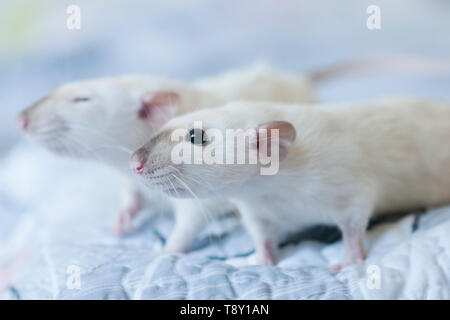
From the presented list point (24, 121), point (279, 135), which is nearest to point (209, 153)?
point (279, 135)

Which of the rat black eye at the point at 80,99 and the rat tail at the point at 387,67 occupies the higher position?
the rat tail at the point at 387,67

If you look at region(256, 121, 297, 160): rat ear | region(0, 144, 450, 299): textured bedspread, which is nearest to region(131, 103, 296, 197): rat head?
region(256, 121, 297, 160): rat ear

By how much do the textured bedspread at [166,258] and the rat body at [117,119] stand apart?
7 centimetres

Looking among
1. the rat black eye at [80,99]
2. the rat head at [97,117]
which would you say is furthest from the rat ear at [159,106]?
the rat black eye at [80,99]

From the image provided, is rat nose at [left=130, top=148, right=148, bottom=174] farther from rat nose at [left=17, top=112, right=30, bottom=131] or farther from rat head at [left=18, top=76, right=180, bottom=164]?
rat nose at [left=17, top=112, right=30, bottom=131]

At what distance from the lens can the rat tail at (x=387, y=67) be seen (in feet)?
6.95

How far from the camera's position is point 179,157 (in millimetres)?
1111

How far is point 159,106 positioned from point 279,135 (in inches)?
15.2

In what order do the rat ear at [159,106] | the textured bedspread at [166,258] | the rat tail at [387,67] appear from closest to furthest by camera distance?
the textured bedspread at [166,258], the rat ear at [159,106], the rat tail at [387,67]

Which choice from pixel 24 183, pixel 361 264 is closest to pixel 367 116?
pixel 361 264

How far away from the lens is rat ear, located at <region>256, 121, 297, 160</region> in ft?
3.73

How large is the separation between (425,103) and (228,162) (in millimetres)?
701

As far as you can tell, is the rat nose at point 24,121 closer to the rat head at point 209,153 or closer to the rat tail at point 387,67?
the rat head at point 209,153

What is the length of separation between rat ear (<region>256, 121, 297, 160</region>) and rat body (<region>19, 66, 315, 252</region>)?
32 centimetres
